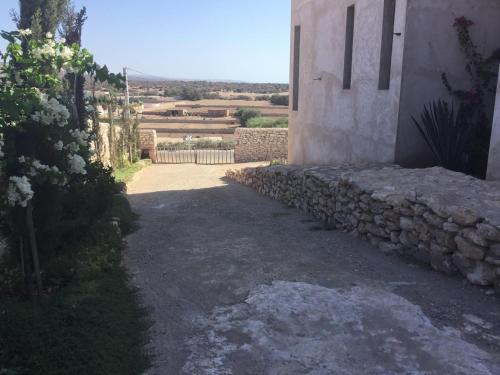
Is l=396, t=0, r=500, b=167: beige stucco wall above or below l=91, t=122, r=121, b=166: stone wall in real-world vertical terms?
above

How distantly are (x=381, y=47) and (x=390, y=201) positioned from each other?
13.5 ft

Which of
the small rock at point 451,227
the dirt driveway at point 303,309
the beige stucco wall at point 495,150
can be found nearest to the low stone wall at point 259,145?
the dirt driveway at point 303,309

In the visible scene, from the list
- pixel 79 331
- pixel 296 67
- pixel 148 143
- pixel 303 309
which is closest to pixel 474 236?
pixel 303 309

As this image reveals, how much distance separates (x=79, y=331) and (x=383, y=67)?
747 cm

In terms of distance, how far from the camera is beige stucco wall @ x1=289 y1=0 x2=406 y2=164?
8898mm

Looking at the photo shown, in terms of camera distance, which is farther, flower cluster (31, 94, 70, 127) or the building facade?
the building facade

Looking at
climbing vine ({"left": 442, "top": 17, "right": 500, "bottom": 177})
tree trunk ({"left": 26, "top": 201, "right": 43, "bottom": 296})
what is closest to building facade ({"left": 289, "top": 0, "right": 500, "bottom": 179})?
climbing vine ({"left": 442, "top": 17, "right": 500, "bottom": 177})

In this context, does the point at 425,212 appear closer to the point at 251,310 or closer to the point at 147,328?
the point at 251,310

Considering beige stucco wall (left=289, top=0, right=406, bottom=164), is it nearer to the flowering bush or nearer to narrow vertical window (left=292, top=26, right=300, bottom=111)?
narrow vertical window (left=292, top=26, right=300, bottom=111)

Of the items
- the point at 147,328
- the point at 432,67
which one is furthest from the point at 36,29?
the point at 147,328

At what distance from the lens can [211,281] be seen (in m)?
5.51

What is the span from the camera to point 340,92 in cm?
1099

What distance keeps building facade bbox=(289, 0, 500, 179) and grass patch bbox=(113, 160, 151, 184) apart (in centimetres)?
810

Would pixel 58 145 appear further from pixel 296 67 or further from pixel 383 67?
pixel 296 67
